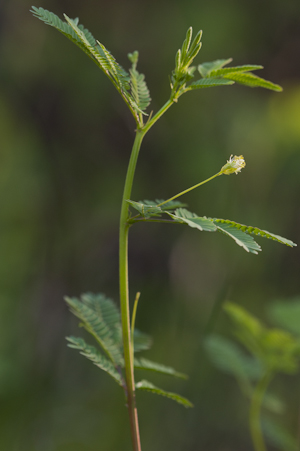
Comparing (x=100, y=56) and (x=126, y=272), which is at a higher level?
(x=100, y=56)

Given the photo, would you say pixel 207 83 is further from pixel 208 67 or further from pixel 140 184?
pixel 140 184

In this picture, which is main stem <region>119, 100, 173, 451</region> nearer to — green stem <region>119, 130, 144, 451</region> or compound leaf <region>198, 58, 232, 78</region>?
green stem <region>119, 130, 144, 451</region>

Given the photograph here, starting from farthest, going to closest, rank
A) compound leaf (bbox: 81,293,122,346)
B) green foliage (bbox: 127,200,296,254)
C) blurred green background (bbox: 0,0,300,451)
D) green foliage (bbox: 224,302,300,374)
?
blurred green background (bbox: 0,0,300,451)
green foliage (bbox: 224,302,300,374)
compound leaf (bbox: 81,293,122,346)
green foliage (bbox: 127,200,296,254)

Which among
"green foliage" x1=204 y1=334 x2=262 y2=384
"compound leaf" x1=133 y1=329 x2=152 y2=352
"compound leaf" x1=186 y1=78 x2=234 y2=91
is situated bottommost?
"green foliage" x1=204 y1=334 x2=262 y2=384

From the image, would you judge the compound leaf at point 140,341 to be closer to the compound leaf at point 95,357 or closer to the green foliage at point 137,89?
the compound leaf at point 95,357

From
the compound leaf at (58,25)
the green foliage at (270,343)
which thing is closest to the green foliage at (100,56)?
the compound leaf at (58,25)

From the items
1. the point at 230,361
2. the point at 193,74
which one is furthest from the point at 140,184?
the point at 193,74

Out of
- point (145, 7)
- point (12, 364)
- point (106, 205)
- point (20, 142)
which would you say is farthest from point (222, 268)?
point (145, 7)

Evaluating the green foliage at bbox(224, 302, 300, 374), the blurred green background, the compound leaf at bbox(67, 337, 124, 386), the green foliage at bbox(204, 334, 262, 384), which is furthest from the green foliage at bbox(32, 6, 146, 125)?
the blurred green background

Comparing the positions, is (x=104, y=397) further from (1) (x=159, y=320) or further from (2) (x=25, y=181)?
(2) (x=25, y=181)
